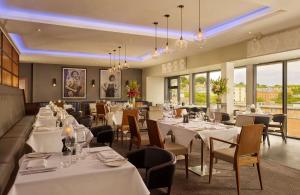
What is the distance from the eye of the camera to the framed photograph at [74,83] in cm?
1320

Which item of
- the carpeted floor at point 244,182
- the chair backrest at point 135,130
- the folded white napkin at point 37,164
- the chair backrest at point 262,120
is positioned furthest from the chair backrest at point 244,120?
the folded white napkin at point 37,164

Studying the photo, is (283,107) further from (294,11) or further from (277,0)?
(277,0)

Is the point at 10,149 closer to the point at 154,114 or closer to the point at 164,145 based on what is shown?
the point at 164,145

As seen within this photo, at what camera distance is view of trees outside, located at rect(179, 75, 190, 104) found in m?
12.4

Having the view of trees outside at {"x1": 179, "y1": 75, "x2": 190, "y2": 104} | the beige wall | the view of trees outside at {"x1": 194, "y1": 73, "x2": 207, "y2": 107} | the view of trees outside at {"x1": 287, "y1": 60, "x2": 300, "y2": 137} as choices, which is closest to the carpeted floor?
the beige wall

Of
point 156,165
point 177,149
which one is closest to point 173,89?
point 177,149

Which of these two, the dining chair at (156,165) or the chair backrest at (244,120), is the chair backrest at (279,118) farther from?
the dining chair at (156,165)

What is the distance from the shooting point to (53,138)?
352 cm

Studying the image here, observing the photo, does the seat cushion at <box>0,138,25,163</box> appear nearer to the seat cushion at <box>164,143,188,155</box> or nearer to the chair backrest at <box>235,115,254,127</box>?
the seat cushion at <box>164,143,188,155</box>

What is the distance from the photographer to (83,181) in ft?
5.34

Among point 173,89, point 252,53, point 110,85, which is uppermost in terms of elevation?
point 252,53

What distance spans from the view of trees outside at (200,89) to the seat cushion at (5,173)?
31.2ft

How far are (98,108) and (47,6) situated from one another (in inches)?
211

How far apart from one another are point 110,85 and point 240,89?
755 cm
